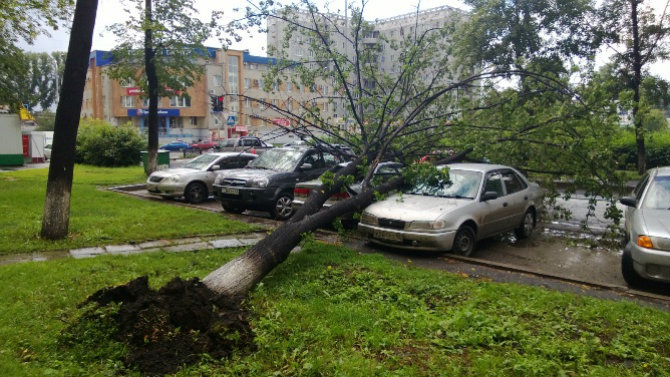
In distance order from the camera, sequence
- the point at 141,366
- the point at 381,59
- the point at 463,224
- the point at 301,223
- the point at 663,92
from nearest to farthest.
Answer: the point at 141,366
the point at 301,223
the point at 463,224
the point at 381,59
the point at 663,92

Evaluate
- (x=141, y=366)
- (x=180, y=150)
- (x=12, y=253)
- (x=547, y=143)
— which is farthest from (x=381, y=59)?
(x=180, y=150)

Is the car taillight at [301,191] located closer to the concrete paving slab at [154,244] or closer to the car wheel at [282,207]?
the car wheel at [282,207]

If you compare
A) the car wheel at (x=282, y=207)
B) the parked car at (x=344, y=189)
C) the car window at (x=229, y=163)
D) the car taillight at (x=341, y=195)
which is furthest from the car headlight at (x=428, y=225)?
the car window at (x=229, y=163)

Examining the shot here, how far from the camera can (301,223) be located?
695cm

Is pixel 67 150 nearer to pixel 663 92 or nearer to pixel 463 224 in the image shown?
pixel 463 224

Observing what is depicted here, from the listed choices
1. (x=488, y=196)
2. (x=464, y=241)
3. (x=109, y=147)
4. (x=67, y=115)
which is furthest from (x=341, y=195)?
(x=109, y=147)

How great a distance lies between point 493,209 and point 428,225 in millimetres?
1606

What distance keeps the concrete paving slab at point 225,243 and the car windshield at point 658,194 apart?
20.6 ft

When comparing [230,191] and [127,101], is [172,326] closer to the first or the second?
[230,191]

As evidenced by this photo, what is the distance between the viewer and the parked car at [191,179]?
14.1 metres

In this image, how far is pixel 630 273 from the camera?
6445 mm

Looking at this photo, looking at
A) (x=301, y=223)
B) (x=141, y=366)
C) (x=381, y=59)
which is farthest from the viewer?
(x=381, y=59)

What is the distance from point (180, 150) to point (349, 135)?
159ft

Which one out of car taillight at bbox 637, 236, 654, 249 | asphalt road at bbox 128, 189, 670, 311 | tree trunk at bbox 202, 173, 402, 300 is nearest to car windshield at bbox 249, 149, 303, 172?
asphalt road at bbox 128, 189, 670, 311
